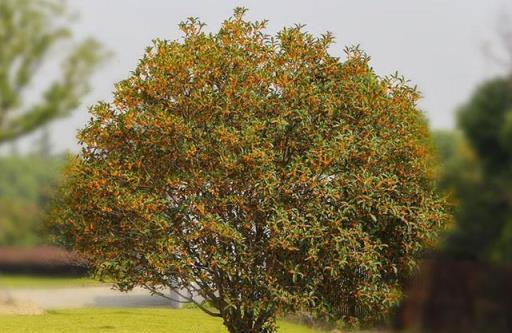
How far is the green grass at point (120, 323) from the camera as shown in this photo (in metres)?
20.3

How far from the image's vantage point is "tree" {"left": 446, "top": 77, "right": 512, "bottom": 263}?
5.67 ft

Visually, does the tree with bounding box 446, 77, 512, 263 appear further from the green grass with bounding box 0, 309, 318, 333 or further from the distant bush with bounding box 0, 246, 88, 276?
the distant bush with bounding box 0, 246, 88, 276

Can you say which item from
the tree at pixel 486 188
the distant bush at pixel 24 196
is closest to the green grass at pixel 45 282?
the distant bush at pixel 24 196

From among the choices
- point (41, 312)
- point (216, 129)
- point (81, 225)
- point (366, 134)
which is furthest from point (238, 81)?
point (41, 312)

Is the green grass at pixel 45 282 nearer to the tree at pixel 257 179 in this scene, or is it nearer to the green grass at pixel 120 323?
the green grass at pixel 120 323

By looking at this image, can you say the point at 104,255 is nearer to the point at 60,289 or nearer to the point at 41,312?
the point at 41,312

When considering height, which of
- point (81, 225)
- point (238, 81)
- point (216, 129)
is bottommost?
point (81, 225)

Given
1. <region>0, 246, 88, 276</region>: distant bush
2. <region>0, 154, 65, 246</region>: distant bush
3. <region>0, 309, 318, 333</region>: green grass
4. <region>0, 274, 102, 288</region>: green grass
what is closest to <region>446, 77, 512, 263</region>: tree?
<region>0, 154, 65, 246</region>: distant bush

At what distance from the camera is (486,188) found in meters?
2.12

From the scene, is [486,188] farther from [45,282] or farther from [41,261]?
[45,282]

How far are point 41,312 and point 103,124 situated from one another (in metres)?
14.5

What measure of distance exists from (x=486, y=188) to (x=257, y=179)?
8.83m

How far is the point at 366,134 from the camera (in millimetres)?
11578

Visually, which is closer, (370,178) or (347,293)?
(370,178)
